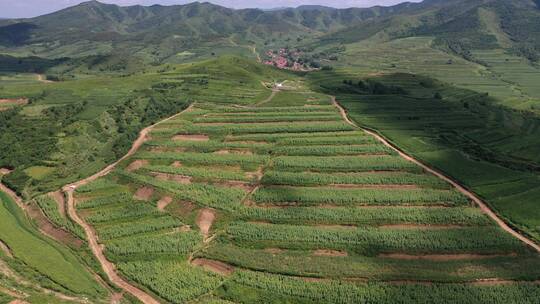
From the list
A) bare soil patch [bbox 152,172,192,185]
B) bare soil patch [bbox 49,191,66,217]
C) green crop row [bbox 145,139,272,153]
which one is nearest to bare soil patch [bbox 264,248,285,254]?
bare soil patch [bbox 152,172,192,185]

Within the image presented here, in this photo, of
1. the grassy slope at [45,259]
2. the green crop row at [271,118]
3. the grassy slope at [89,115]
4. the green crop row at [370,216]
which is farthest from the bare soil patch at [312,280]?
the green crop row at [271,118]

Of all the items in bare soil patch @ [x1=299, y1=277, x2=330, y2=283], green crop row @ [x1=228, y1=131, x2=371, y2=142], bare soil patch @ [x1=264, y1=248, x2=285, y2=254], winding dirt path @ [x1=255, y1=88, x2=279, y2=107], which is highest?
winding dirt path @ [x1=255, y1=88, x2=279, y2=107]

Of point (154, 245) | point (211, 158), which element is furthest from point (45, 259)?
point (211, 158)

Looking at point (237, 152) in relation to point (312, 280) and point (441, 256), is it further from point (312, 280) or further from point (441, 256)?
point (441, 256)

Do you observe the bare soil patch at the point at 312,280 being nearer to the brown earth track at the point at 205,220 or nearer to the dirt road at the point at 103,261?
the brown earth track at the point at 205,220

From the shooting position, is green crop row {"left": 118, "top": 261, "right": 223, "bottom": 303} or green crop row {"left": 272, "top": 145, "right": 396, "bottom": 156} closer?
green crop row {"left": 118, "top": 261, "right": 223, "bottom": 303}

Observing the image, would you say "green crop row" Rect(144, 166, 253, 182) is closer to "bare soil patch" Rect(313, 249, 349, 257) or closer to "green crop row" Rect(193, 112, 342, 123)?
"bare soil patch" Rect(313, 249, 349, 257)

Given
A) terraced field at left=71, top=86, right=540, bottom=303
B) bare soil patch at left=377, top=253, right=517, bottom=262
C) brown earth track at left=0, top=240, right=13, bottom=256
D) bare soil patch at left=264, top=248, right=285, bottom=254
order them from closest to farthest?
terraced field at left=71, top=86, right=540, bottom=303 < bare soil patch at left=377, top=253, right=517, bottom=262 < brown earth track at left=0, top=240, right=13, bottom=256 < bare soil patch at left=264, top=248, right=285, bottom=254
